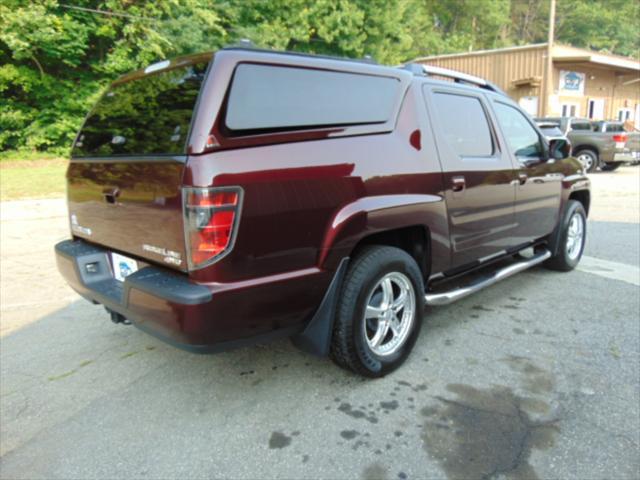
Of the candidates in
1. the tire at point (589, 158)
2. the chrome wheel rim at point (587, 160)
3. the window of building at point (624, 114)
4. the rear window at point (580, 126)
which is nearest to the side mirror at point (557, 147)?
the tire at point (589, 158)

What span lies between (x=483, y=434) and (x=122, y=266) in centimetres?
216

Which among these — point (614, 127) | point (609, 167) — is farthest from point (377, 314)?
point (609, 167)

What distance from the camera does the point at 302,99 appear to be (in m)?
2.50

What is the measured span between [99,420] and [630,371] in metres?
3.21

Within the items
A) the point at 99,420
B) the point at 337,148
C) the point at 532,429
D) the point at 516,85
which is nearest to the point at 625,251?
the point at 532,429

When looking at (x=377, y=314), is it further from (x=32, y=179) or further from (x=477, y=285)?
(x=32, y=179)

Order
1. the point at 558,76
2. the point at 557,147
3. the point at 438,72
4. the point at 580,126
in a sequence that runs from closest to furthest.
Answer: the point at 438,72 → the point at 557,147 → the point at 580,126 → the point at 558,76

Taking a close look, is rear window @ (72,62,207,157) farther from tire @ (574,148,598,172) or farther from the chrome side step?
tire @ (574,148,598,172)

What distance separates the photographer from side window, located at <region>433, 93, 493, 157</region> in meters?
3.34

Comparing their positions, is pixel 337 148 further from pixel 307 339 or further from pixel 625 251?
pixel 625 251

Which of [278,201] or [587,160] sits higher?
[278,201]

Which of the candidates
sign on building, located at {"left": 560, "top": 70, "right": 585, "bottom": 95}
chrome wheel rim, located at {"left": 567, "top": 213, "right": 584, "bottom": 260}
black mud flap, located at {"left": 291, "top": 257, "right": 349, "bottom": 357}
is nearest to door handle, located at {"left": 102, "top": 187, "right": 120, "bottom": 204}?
black mud flap, located at {"left": 291, "top": 257, "right": 349, "bottom": 357}

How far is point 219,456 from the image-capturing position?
7.47ft

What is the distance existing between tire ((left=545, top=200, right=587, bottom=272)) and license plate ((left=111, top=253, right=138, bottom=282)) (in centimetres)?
416
